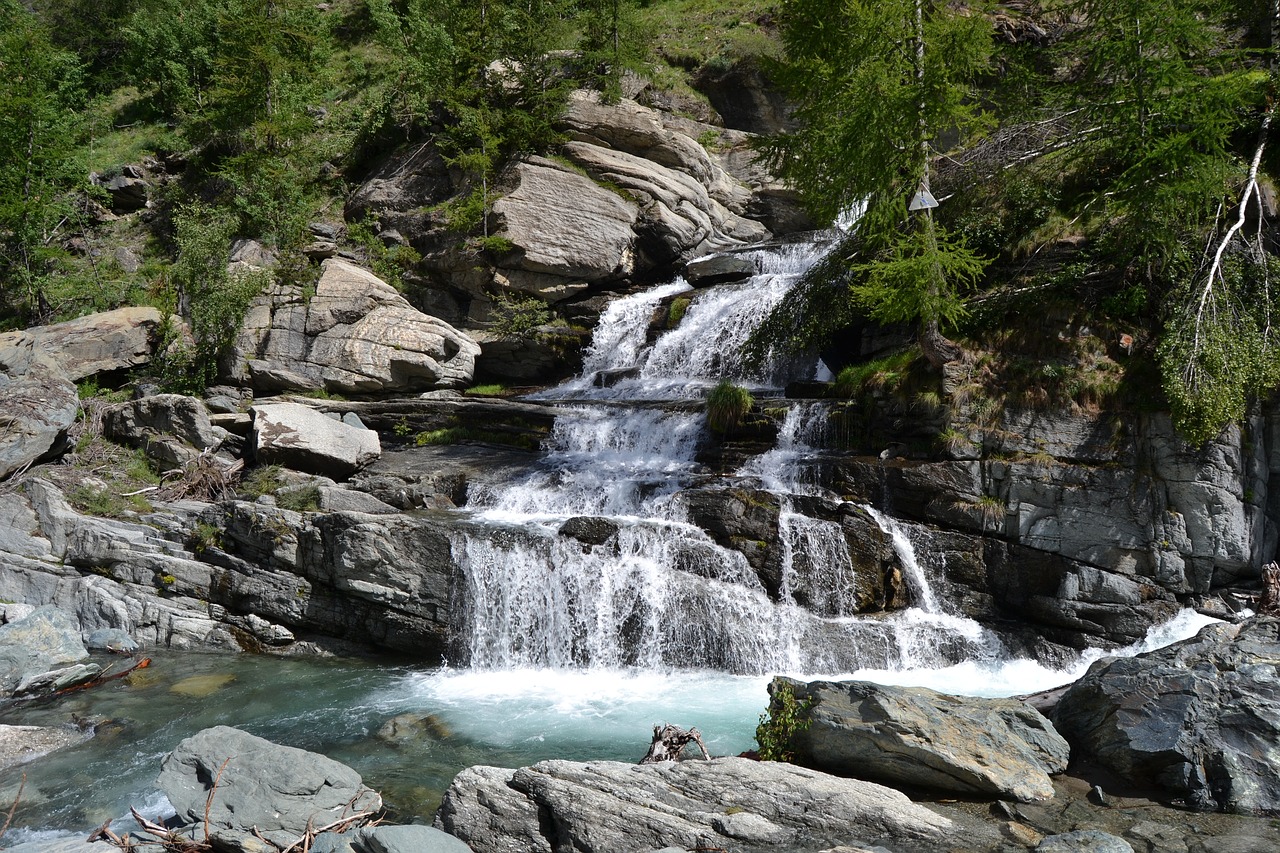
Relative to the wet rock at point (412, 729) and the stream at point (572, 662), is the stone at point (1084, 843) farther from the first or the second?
the wet rock at point (412, 729)

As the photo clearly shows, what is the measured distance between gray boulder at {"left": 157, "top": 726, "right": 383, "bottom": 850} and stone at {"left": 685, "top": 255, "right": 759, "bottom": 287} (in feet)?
53.6

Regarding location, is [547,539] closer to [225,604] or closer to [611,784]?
[225,604]

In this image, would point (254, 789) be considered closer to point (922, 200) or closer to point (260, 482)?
point (260, 482)

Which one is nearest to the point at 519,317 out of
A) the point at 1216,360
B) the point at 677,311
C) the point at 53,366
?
the point at 677,311

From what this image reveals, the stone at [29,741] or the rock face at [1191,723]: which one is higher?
the rock face at [1191,723]

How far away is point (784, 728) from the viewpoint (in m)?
6.74

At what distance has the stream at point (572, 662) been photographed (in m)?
7.98

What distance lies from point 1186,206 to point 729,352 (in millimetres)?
8979

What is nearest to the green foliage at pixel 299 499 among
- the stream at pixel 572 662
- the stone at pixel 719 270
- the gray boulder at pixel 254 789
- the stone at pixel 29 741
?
the stream at pixel 572 662

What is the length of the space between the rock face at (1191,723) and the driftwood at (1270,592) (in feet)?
14.0

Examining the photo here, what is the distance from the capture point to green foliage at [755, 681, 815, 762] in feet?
21.9

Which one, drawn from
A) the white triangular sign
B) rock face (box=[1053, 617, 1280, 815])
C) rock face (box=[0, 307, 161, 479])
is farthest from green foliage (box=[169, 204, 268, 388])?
rock face (box=[1053, 617, 1280, 815])

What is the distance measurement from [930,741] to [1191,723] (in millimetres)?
2153

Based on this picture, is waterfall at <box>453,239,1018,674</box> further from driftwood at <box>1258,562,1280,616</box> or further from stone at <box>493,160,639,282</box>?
stone at <box>493,160,639,282</box>
